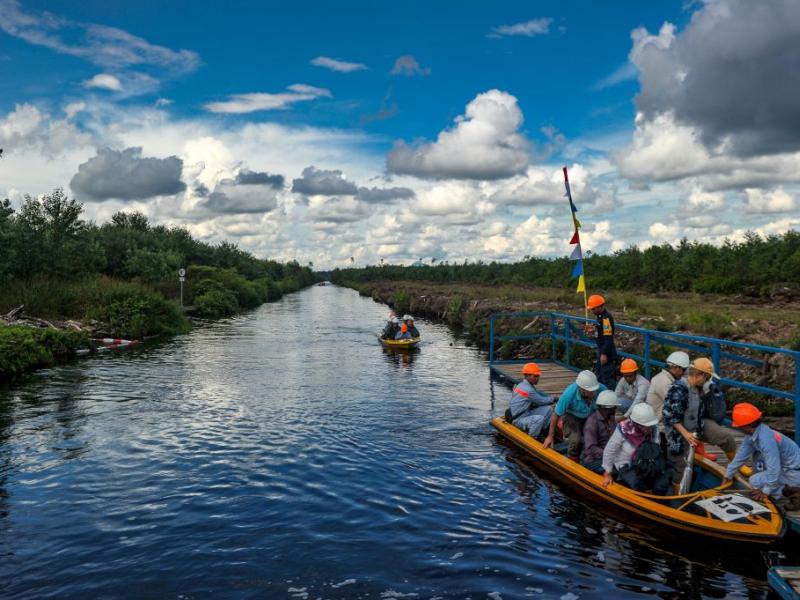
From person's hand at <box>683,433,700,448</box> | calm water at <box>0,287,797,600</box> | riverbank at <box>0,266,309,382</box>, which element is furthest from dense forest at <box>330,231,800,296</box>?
riverbank at <box>0,266,309,382</box>

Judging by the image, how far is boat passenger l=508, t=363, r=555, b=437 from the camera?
37.0 feet

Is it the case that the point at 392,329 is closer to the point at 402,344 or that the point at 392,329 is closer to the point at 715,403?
the point at 402,344

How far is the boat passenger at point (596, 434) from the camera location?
9305 millimetres

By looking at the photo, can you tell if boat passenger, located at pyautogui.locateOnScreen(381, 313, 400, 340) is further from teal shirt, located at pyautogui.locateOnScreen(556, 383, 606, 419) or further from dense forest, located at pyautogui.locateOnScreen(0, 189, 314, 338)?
teal shirt, located at pyautogui.locateOnScreen(556, 383, 606, 419)

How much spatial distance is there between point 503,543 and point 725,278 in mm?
36225

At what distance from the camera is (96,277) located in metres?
36.3

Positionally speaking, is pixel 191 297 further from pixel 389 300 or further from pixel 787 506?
pixel 787 506

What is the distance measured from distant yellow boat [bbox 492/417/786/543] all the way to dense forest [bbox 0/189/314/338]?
26557mm

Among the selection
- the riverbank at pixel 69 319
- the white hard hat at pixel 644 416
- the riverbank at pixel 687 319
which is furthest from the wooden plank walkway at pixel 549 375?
the riverbank at pixel 69 319

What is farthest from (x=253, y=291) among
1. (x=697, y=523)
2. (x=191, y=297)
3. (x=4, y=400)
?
(x=697, y=523)

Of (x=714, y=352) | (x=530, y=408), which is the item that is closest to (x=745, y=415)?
(x=714, y=352)

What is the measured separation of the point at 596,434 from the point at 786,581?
3.94m

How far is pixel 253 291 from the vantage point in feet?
206

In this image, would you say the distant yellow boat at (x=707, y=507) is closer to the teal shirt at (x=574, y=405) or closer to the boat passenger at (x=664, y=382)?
the boat passenger at (x=664, y=382)
